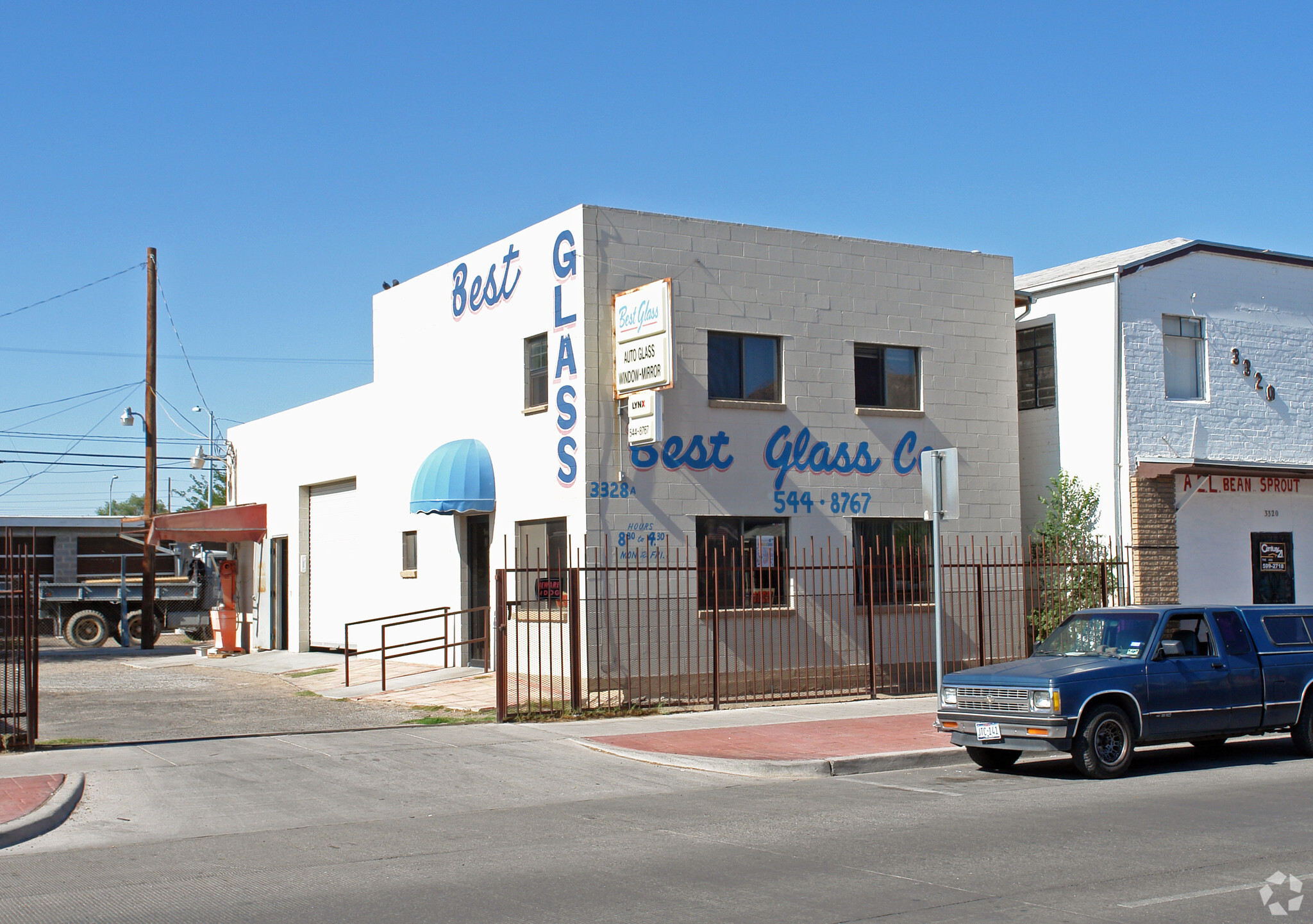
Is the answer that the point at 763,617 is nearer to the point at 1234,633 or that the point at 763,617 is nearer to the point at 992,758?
the point at 992,758

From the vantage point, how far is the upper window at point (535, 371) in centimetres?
1911

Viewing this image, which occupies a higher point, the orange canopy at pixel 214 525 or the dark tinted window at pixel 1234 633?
the orange canopy at pixel 214 525

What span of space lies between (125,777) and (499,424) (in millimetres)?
9024

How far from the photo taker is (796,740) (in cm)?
1415

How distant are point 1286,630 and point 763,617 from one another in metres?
7.24

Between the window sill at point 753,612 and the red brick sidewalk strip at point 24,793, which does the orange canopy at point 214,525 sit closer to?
the window sill at point 753,612

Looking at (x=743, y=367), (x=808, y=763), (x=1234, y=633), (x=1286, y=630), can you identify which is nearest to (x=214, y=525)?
(x=743, y=367)

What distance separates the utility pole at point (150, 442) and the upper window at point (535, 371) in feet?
54.7

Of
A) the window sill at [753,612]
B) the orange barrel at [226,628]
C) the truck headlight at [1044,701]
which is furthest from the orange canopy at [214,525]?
the truck headlight at [1044,701]

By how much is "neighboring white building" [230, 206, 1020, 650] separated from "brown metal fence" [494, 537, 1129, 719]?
0.48 m

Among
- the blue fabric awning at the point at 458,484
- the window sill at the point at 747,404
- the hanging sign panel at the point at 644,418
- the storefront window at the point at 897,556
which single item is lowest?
the storefront window at the point at 897,556

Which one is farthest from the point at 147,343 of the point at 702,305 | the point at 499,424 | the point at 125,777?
the point at 125,777

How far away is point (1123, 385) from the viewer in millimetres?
21719

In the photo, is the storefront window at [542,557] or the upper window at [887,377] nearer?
the storefront window at [542,557]
